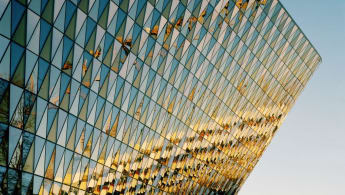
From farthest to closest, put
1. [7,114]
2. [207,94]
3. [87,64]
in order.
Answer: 1. [207,94]
2. [87,64]
3. [7,114]

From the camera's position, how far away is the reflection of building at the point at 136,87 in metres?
20.8

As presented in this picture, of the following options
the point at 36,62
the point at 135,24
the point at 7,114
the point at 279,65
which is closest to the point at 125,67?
the point at 135,24

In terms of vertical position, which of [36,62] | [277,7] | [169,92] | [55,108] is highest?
[277,7]

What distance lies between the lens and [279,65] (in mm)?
50250

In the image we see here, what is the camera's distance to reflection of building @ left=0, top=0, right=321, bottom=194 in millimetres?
20812

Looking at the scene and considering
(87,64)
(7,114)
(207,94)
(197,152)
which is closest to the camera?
(7,114)

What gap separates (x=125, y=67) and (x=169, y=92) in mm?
8302

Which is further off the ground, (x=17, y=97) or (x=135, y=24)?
(x=135, y=24)

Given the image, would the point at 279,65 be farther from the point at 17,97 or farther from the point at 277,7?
the point at 17,97

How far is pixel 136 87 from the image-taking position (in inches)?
1270

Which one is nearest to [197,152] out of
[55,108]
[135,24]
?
[135,24]

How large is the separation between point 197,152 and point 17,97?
3147 cm

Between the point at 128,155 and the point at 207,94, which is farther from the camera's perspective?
the point at 207,94

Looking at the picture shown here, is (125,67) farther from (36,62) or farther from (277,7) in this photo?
(277,7)
